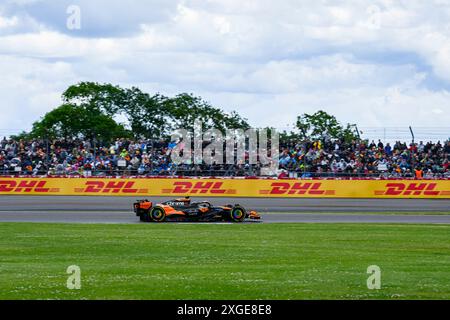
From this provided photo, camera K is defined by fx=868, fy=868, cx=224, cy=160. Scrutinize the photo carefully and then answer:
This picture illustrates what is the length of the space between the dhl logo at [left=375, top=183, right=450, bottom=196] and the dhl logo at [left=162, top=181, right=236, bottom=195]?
7995 millimetres

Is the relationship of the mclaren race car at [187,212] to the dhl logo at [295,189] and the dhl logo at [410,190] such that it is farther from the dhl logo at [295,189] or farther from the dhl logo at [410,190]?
the dhl logo at [410,190]

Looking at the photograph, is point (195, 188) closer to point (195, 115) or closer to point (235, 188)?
point (235, 188)

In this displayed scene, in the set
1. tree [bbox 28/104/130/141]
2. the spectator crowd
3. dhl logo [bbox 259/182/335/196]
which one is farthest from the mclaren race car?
tree [bbox 28/104/130/141]

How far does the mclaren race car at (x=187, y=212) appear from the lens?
2961 centimetres

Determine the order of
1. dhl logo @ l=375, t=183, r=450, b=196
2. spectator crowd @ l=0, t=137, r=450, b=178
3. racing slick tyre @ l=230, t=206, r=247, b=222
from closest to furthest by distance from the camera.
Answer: racing slick tyre @ l=230, t=206, r=247, b=222 < dhl logo @ l=375, t=183, r=450, b=196 < spectator crowd @ l=0, t=137, r=450, b=178

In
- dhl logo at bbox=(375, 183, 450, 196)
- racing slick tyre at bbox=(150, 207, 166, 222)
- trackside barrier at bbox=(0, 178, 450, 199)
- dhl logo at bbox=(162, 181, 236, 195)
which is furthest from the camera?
dhl logo at bbox=(375, 183, 450, 196)

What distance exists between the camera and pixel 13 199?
41.9 meters

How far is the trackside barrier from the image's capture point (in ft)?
145

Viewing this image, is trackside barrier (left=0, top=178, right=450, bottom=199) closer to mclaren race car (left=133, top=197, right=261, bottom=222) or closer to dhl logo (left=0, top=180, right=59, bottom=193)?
dhl logo (left=0, top=180, right=59, bottom=193)

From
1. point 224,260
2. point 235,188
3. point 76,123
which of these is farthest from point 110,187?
point 76,123

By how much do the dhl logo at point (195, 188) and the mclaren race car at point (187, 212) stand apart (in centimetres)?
1425

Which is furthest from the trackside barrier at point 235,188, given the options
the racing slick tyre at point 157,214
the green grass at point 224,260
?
the green grass at point 224,260

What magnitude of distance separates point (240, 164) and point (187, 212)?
677 inches

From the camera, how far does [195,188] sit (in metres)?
44.3
